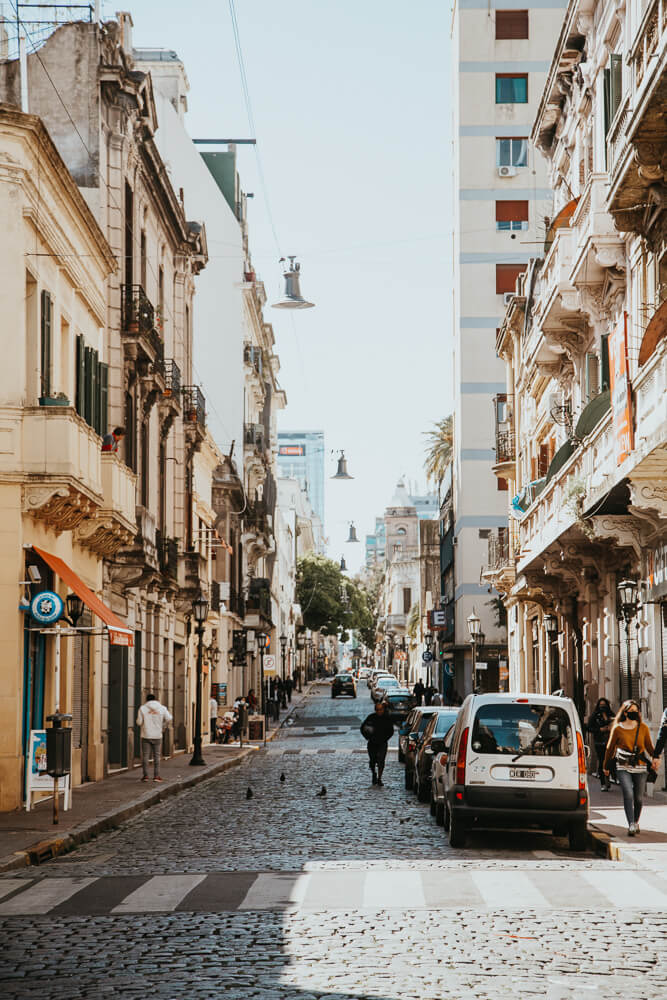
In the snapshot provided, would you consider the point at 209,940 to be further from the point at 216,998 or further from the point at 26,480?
the point at 26,480

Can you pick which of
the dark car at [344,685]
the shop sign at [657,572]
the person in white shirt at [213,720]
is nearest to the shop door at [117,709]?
the shop sign at [657,572]

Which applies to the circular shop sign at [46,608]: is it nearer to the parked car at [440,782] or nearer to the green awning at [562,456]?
the parked car at [440,782]

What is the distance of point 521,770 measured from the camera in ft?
53.0

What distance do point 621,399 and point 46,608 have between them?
870 centimetres

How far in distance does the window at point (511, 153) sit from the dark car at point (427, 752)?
40353 mm

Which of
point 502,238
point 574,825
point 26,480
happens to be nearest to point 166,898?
point 574,825

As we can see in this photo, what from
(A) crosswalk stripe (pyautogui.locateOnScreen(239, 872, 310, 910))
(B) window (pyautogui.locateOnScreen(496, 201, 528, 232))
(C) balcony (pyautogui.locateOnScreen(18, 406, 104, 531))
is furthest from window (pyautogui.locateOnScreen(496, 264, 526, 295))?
(A) crosswalk stripe (pyautogui.locateOnScreen(239, 872, 310, 910))

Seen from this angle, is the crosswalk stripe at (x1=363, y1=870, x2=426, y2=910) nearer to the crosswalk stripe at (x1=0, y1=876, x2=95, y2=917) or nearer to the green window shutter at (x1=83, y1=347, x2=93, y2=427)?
the crosswalk stripe at (x1=0, y1=876, x2=95, y2=917)

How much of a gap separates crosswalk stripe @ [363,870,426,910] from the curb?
3764mm

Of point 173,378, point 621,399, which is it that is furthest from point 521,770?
point 173,378

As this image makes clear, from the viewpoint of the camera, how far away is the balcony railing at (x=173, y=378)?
36612mm

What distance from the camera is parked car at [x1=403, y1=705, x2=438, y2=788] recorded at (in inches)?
1008

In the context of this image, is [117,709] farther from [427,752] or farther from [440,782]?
[440,782]

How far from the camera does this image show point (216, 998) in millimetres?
7918
